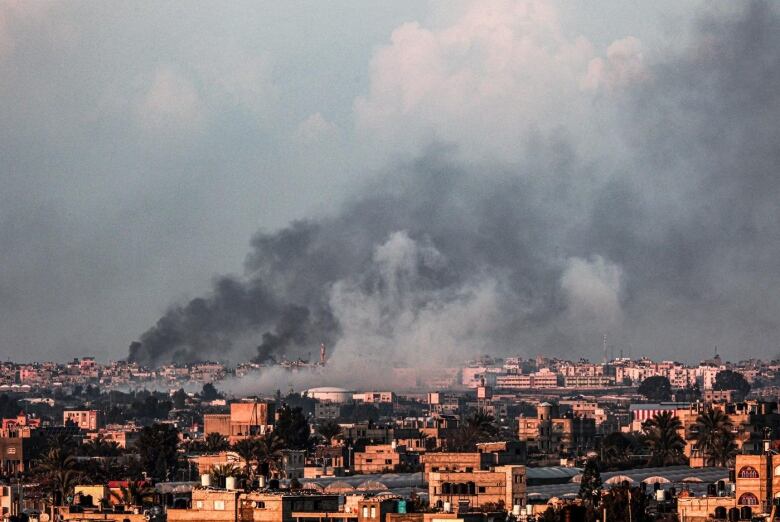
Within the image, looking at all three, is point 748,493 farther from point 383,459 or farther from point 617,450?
point 617,450

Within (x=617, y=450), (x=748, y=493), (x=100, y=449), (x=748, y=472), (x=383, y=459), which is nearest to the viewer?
(x=748, y=493)

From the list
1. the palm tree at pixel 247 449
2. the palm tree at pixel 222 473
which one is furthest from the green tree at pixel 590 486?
the palm tree at pixel 247 449

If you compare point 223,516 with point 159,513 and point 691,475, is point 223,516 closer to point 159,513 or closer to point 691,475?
point 159,513

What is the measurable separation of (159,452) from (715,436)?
34559 mm

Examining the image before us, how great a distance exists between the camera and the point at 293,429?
19050 cm

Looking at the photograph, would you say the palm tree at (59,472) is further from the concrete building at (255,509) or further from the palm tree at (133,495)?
the concrete building at (255,509)

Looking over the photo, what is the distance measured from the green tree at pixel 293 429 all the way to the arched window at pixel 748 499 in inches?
3459

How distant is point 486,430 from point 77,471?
55.9m

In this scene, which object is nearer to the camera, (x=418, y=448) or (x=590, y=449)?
(x=418, y=448)

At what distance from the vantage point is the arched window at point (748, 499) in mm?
94375

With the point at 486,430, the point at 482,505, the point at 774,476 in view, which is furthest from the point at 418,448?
the point at 774,476

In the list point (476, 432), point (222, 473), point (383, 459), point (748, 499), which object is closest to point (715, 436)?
point (383, 459)

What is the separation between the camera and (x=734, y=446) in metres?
162

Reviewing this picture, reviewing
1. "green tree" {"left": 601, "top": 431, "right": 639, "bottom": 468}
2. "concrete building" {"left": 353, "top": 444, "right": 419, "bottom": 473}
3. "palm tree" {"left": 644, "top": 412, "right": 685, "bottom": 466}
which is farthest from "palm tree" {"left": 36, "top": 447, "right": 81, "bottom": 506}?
"palm tree" {"left": 644, "top": 412, "right": 685, "bottom": 466}
